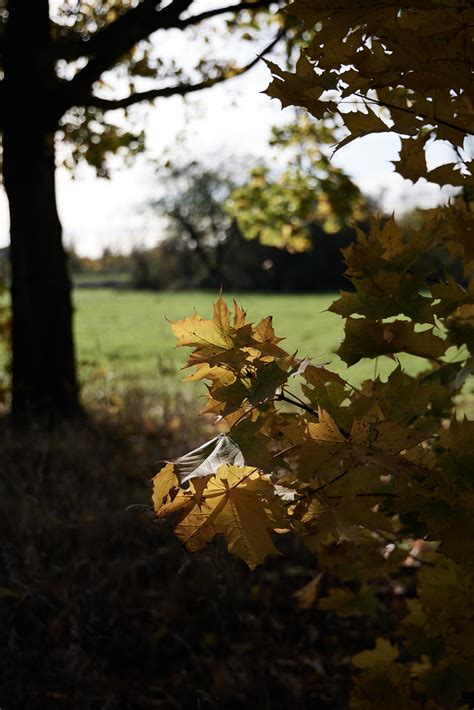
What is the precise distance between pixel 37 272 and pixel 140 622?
3.55 meters

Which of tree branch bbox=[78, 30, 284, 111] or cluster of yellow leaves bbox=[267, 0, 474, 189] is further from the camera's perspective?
tree branch bbox=[78, 30, 284, 111]

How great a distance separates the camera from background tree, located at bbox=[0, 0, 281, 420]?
15.1 feet

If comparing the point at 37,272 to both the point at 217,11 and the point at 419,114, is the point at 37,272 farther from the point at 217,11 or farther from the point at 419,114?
the point at 419,114

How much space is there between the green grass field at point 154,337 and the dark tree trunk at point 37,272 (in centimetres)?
54

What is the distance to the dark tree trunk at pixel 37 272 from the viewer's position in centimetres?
507

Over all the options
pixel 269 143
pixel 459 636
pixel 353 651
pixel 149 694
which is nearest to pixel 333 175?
pixel 269 143

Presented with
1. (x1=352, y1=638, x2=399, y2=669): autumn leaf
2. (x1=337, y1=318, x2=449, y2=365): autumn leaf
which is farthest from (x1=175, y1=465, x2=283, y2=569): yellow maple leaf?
(x1=352, y1=638, x2=399, y2=669): autumn leaf

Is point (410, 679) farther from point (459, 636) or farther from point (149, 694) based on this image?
point (149, 694)

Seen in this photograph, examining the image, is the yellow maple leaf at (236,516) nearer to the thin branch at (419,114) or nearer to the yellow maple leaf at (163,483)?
the yellow maple leaf at (163,483)

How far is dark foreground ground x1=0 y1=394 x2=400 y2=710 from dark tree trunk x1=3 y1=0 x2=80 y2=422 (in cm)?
189

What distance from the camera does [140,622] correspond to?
2523mm

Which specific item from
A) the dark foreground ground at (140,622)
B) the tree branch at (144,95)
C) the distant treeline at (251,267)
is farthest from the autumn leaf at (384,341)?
the distant treeline at (251,267)

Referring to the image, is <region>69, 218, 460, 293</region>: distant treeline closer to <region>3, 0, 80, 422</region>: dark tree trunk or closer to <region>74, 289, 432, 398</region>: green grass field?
<region>74, 289, 432, 398</region>: green grass field

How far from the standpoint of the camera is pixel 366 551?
1.73 m
